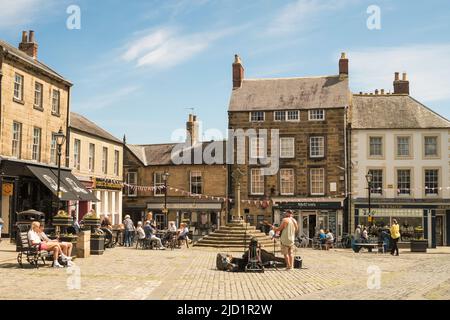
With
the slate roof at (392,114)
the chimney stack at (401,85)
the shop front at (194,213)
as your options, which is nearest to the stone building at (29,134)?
the shop front at (194,213)

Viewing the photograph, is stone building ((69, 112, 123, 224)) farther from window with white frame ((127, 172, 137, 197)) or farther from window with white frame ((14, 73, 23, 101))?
window with white frame ((14, 73, 23, 101))

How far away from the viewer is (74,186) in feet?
95.9

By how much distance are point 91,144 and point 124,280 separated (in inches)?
899

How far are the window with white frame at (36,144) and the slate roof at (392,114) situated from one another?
20564mm

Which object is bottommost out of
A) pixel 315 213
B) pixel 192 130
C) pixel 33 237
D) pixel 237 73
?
pixel 315 213

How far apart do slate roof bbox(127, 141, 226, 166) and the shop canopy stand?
1332 centimetres

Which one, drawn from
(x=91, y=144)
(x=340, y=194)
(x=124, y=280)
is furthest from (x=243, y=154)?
(x=124, y=280)

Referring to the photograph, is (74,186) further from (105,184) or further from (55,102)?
(105,184)

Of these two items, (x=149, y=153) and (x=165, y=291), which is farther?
(x=149, y=153)

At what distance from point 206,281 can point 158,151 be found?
32.5 m

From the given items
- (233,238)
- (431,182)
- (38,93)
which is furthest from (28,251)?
(431,182)

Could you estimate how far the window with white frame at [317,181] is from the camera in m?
37.5
